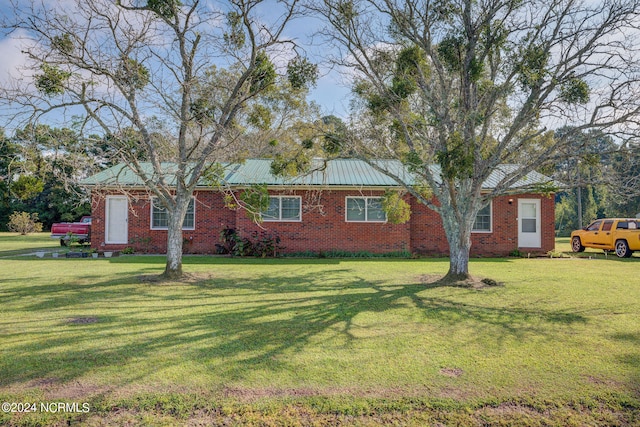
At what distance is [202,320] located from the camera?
624cm

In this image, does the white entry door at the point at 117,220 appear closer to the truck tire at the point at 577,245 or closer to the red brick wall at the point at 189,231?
the red brick wall at the point at 189,231

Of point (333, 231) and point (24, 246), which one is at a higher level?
point (333, 231)

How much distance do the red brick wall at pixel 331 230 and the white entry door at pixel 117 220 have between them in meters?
0.24

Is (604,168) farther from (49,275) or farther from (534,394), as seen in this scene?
(49,275)

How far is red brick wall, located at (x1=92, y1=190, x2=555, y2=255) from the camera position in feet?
54.8

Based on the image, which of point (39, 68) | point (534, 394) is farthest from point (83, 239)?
point (534, 394)

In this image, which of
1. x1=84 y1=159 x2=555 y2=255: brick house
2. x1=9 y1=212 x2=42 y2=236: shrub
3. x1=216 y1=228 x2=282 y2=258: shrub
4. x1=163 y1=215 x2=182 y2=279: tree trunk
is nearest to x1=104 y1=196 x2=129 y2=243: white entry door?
x1=84 y1=159 x2=555 y2=255: brick house

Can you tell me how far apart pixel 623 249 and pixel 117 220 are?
860 inches

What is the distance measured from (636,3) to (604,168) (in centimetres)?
351

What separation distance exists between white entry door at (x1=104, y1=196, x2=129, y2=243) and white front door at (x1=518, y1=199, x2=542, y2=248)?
1736 centimetres

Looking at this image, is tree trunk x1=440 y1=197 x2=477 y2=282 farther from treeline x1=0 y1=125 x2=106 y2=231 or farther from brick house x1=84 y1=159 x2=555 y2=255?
treeline x1=0 y1=125 x2=106 y2=231

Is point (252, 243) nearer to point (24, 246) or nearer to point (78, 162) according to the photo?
point (78, 162)

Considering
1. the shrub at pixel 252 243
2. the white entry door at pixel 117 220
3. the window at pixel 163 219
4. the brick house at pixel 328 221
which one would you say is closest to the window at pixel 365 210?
the brick house at pixel 328 221

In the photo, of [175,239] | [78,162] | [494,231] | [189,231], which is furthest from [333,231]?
[78,162]
